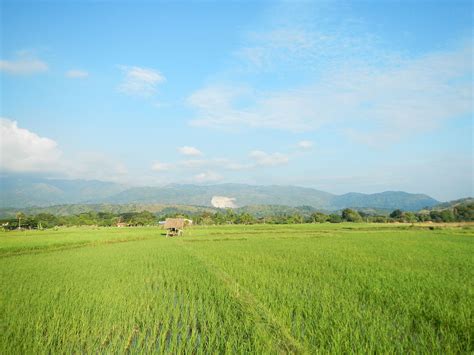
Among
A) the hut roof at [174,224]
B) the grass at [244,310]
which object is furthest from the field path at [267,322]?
the hut roof at [174,224]

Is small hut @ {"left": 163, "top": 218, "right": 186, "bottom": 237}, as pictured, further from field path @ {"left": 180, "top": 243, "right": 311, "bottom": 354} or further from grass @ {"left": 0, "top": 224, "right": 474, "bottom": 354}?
field path @ {"left": 180, "top": 243, "right": 311, "bottom": 354}

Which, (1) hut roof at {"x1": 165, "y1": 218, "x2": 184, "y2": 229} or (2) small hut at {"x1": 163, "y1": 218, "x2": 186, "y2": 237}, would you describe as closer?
(2) small hut at {"x1": 163, "y1": 218, "x2": 186, "y2": 237}

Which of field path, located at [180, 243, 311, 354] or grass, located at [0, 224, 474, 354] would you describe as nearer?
field path, located at [180, 243, 311, 354]

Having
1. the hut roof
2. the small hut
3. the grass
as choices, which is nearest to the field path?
the grass

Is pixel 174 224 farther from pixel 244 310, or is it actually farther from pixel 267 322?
pixel 267 322

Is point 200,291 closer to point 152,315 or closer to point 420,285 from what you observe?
point 152,315

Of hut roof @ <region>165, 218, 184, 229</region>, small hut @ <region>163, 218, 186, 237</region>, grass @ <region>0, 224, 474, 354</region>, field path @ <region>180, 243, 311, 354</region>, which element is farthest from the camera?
hut roof @ <region>165, 218, 184, 229</region>

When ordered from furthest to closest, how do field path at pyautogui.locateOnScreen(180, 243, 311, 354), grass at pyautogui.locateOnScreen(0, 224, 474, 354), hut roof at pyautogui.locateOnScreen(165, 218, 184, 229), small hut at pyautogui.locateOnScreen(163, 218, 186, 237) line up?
hut roof at pyautogui.locateOnScreen(165, 218, 184, 229) → small hut at pyautogui.locateOnScreen(163, 218, 186, 237) → grass at pyautogui.locateOnScreen(0, 224, 474, 354) → field path at pyautogui.locateOnScreen(180, 243, 311, 354)

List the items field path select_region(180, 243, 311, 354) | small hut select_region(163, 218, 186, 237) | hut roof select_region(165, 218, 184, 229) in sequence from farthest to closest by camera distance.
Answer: hut roof select_region(165, 218, 184, 229) → small hut select_region(163, 218, 186, 237) → field path select_region(180, 243, 311, 354)

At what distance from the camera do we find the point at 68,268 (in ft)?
36.2

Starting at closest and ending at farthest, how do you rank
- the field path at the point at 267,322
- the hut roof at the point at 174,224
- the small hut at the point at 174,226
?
1. the field path at the point at 267,322
2. the small hut at the point at 174,226
3. the hut roof at the point at 174,224

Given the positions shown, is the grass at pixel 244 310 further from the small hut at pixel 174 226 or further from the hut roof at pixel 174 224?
the hut roof at pixel 174 224

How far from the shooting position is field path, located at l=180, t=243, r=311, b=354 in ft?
13.4

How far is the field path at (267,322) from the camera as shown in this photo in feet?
13.4
